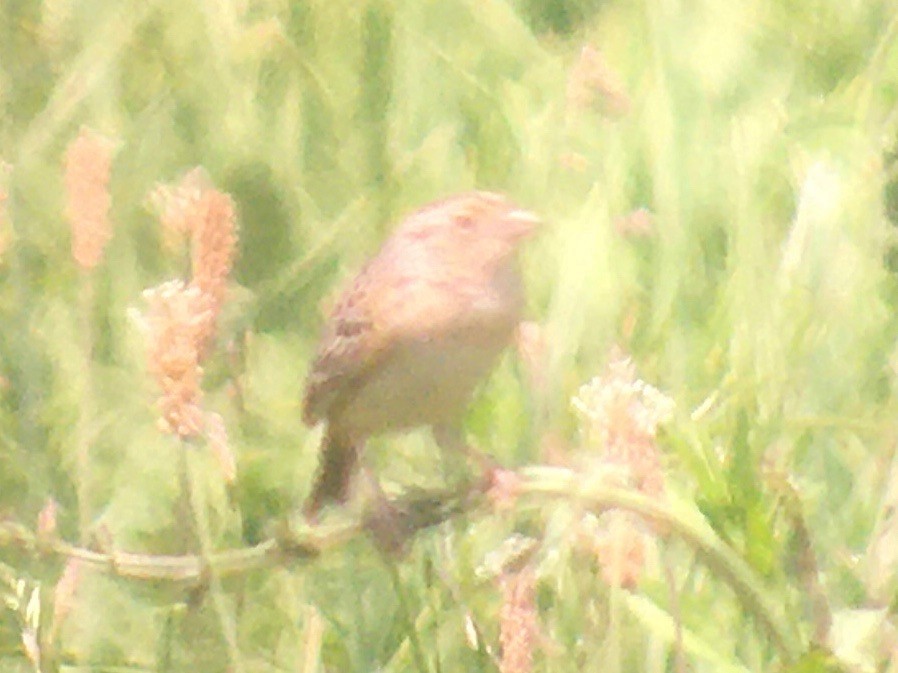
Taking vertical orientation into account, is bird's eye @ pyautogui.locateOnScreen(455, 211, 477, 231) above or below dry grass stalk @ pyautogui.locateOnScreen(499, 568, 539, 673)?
above

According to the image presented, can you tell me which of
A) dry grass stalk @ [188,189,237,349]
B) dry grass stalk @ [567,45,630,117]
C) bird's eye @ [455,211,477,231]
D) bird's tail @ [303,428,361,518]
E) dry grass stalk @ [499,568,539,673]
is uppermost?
dry grass stalk @ [567,45,630,117]

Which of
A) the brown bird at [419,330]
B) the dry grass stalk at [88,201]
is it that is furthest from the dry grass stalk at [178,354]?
the brown bird at [419,330]

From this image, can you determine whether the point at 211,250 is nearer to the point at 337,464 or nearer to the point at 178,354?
the point at 178,354

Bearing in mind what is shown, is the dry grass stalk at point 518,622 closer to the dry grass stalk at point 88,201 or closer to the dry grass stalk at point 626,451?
the dry grass stalk at point 626,451

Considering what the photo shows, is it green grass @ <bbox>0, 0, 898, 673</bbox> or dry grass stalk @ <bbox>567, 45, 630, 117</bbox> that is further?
dry grass stalk @ <bbox>567, 45, 630, 117</bbox>

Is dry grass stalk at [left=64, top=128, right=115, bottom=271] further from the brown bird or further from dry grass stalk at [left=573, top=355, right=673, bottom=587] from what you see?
the brown bird

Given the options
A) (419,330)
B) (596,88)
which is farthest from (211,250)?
(596,88)

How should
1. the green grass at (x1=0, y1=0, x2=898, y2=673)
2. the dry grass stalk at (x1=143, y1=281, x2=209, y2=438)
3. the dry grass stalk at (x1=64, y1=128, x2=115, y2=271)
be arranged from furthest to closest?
the green grass at (x1=0, y1=0, x2=898, y2=673) < the dry grass stalk at (x1=64, y1=128, x2=115, y2=271) < the dry grass stalk at (x1=143, y1=281, x2=209, y2=438)

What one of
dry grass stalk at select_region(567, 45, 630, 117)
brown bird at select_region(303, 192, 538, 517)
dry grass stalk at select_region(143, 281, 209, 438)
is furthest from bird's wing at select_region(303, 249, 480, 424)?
dry grass stalk at select_region(143, 281, 209, 438)
